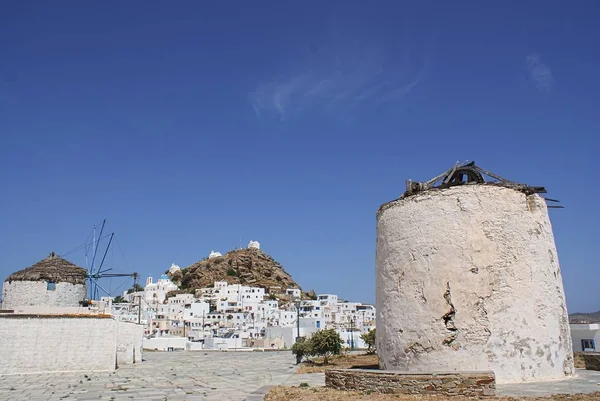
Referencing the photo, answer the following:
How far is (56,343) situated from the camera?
23297 mm

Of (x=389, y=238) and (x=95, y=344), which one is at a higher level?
(x=389, y=238)

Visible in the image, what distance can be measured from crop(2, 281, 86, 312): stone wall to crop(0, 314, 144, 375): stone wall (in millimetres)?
7351

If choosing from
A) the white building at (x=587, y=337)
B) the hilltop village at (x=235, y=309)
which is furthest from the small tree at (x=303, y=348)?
the hilltop village at (x=235, y=309)

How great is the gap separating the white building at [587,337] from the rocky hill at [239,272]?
298ft

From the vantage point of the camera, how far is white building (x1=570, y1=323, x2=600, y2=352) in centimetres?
3431

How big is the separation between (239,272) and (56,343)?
106 m

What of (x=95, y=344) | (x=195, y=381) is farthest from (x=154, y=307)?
(x=195, y=381)

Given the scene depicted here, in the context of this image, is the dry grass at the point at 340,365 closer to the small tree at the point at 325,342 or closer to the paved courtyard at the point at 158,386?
the small tree at the point at 325,342

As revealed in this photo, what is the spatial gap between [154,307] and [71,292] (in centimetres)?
7796

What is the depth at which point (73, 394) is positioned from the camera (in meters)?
15.0

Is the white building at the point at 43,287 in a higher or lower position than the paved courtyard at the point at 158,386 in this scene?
higher

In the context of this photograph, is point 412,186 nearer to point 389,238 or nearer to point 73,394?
point 389,238

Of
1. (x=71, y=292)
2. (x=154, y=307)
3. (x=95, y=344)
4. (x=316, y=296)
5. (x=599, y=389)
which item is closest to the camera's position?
(x=599, y=389)

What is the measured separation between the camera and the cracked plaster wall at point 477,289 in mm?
12281
